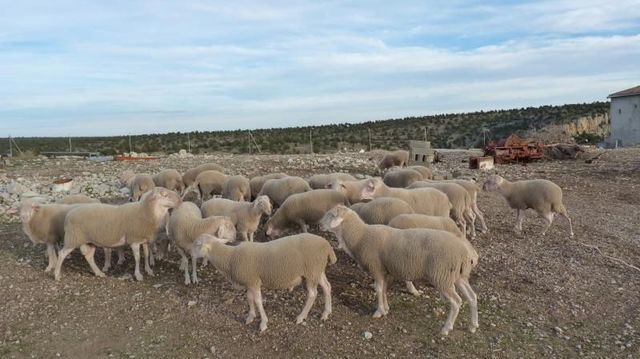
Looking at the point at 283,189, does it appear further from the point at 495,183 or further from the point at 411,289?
the point at 411,289

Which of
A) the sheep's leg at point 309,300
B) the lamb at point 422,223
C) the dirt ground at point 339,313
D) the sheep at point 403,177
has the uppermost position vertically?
the sheep at point 403,177

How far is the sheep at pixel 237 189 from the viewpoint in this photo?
1288 cm

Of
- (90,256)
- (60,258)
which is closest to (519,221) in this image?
(90,256)

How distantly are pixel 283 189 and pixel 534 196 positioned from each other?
540cm

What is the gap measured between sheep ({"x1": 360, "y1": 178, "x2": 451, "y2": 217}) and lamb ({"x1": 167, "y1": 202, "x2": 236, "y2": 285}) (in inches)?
126

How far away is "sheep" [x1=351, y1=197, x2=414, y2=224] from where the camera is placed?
9.35m

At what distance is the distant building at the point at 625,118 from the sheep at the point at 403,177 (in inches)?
1321

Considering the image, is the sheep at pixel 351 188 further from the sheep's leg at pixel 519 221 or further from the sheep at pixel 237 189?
the sheep's leg at pixel 519 221

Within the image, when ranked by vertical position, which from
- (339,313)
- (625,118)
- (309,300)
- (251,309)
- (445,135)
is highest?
(625,118)

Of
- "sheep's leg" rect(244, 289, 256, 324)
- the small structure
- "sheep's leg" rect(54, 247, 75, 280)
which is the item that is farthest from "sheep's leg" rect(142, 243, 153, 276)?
the small structure

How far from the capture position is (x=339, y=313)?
7520 mm

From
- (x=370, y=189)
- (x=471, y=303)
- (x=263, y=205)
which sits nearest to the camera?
(x=471, y=303)

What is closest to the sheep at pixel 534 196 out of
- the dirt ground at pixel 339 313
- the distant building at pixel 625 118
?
the dirt ground at pixel 339 313

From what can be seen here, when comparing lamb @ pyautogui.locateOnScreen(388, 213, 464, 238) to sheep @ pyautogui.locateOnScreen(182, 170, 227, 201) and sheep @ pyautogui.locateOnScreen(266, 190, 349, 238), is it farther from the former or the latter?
sheep @ pyautogui.locateOnScreen(182, 170, 227, 201)
